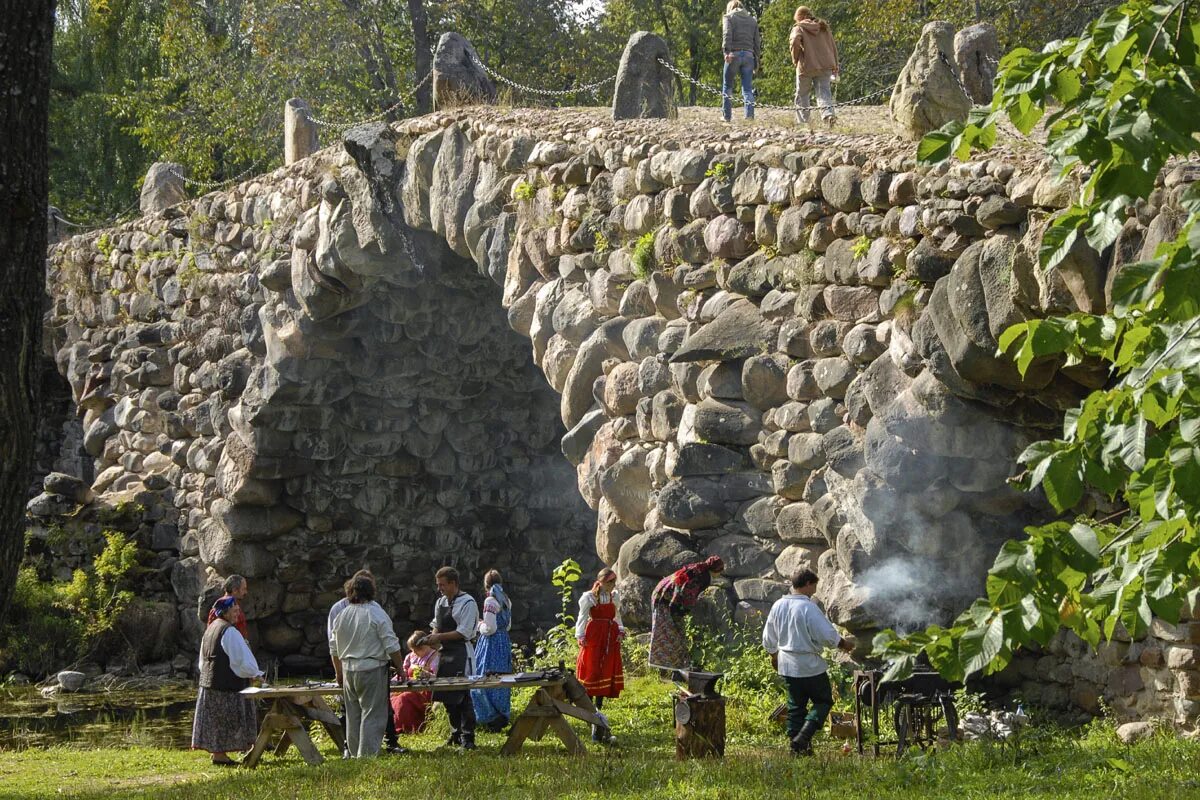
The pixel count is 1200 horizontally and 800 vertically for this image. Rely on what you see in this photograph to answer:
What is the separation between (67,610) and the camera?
14703 millimetres

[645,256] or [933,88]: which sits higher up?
[933,88]

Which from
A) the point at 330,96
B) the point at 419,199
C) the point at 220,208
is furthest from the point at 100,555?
the point at 330,96

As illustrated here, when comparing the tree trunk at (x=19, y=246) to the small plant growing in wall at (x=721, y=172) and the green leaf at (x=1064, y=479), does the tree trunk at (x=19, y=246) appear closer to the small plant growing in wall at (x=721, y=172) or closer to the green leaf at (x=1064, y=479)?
the green leaf at (x=1064, y=479)

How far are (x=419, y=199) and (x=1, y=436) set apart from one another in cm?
745

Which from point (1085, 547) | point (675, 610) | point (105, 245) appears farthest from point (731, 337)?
point (105, 245)

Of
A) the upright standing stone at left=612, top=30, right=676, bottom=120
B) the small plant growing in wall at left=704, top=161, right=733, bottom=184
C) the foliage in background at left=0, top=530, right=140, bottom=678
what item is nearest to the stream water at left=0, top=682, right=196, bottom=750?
the foliage in background at left=0, top=530, right=140, bottom=678

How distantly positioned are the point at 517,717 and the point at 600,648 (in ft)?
2.97

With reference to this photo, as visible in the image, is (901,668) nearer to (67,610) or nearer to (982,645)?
(982,645)

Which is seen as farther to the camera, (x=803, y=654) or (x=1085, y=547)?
(x=803, y=654)

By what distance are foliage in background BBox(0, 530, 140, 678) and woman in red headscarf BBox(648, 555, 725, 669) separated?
819 centimetres

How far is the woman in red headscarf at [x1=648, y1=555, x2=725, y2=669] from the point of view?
8.42 metres

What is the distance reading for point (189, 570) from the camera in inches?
601

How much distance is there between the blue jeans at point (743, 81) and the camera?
12320 mm

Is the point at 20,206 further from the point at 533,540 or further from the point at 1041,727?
the point at 533,540
